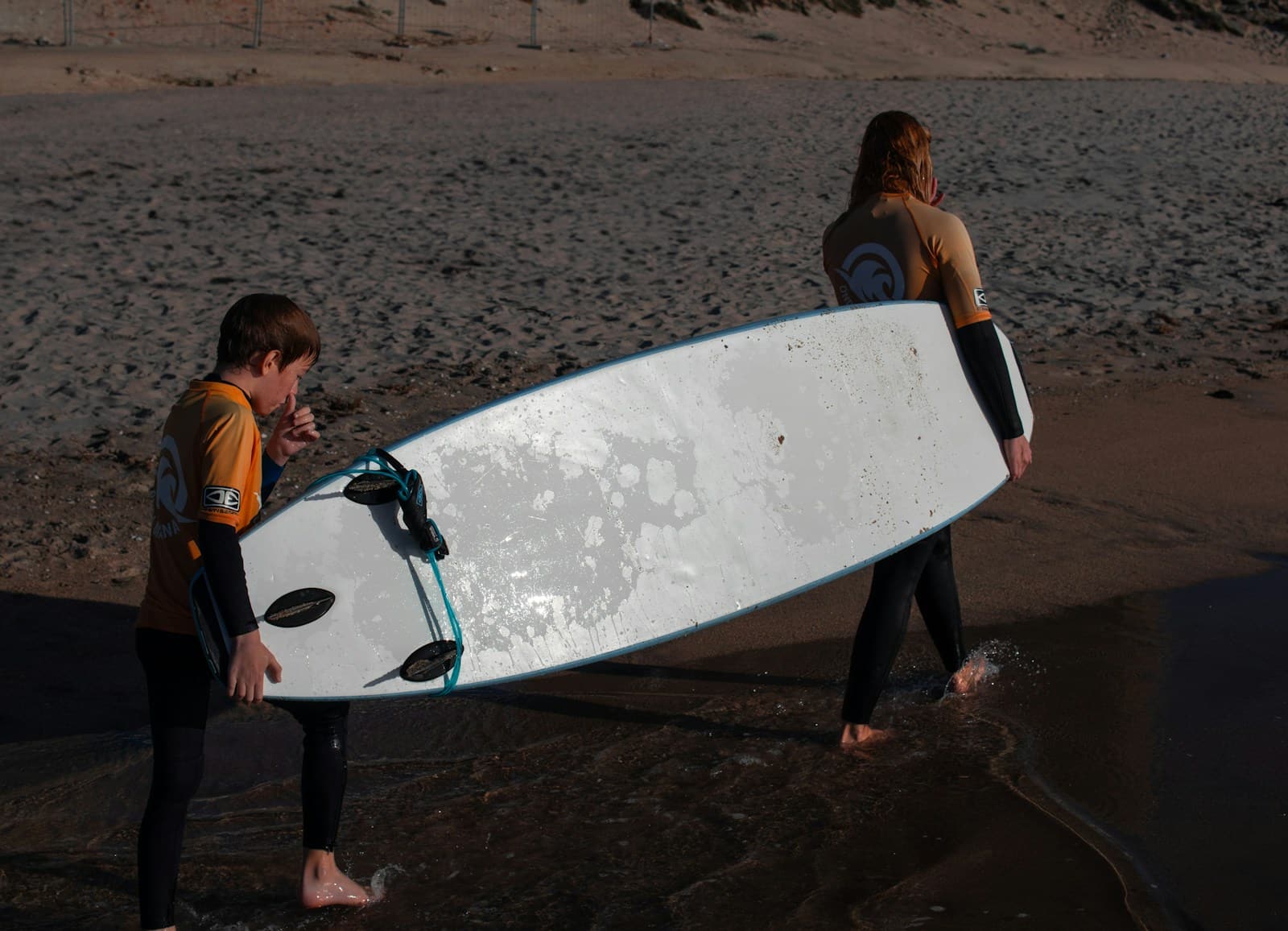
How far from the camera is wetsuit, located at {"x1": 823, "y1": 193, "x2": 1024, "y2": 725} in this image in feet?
11.2

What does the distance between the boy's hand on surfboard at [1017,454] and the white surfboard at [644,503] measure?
0.10 m

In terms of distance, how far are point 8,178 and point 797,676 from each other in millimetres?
8746

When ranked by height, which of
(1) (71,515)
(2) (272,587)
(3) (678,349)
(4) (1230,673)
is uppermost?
(3) (678,349)

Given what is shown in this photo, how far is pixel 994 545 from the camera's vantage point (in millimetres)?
5246

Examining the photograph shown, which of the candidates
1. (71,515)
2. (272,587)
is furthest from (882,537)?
(71,515)

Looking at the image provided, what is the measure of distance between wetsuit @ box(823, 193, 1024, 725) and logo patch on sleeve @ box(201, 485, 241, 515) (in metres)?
1.71

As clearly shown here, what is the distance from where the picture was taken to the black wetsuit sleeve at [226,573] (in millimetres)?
2523

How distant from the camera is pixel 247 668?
8.48ft

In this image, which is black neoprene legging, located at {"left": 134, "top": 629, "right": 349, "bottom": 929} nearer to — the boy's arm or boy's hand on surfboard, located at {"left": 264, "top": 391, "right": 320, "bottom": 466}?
the boy's arm

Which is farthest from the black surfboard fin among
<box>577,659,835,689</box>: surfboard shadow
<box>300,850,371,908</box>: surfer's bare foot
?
<box>577,659,835,689</box>: surfboard shadow

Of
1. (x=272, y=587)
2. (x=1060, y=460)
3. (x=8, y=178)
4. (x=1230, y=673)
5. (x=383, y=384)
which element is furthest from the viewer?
(x=8, y=178)

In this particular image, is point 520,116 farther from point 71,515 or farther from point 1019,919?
point 1019,919

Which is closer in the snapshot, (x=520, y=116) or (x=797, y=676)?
(x=797, y=676)

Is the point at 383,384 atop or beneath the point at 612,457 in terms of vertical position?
beneath
